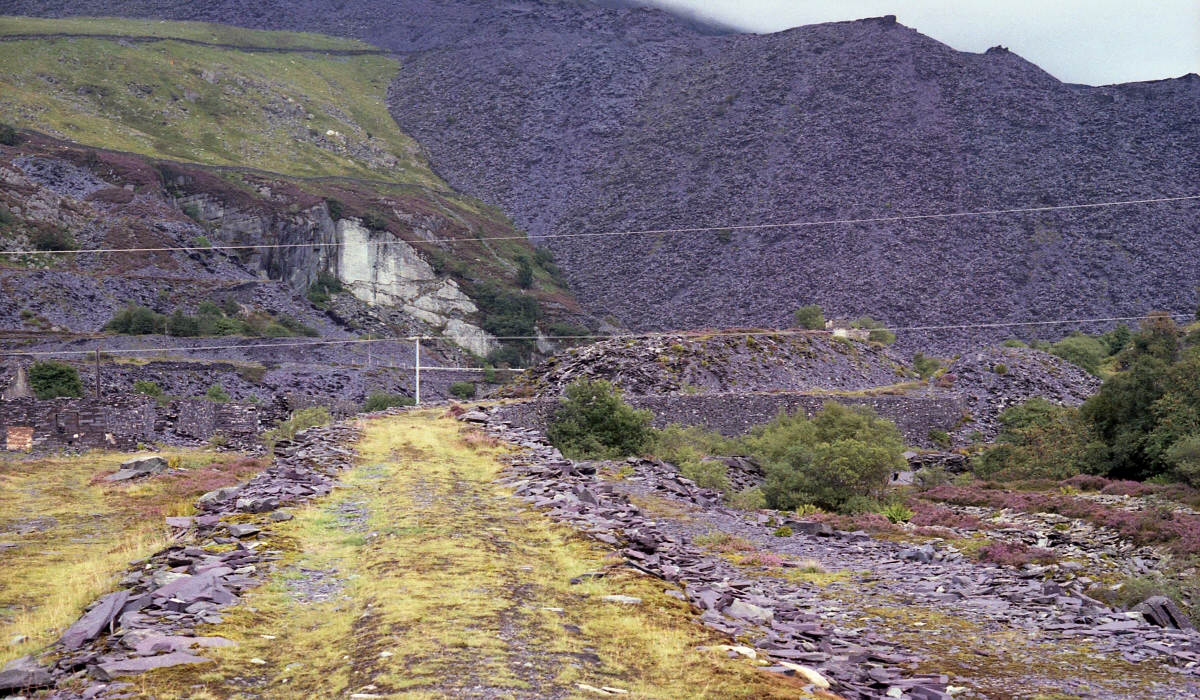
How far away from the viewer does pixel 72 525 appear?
14.4m

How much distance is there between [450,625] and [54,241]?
211 ft

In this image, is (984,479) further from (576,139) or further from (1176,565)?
(576,139)

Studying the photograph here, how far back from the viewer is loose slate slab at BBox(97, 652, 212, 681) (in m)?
6.65

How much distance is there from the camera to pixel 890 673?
8.33m

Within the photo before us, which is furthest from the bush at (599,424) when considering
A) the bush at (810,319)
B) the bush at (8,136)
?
the bush at (8,136)

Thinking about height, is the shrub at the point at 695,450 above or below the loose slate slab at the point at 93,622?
below

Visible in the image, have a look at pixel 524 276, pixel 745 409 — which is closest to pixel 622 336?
pixel 745 409

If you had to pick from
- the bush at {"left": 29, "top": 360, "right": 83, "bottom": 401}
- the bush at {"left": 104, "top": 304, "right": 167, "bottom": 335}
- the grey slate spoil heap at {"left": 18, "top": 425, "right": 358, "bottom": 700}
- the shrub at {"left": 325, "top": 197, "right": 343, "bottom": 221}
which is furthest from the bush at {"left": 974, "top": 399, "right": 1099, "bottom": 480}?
the shrub at {"left": 325, "top": 197, "right": 343, "bottom": 221}

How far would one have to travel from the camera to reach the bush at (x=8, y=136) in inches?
2967

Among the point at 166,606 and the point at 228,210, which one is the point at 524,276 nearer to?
the point at 228,210

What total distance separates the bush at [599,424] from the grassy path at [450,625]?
12.4 meters

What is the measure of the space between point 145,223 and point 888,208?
178 feet

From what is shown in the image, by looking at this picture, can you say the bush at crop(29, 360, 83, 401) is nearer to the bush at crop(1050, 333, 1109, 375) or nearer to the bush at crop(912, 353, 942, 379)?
the bush at crop(912, 353, 942, 379)

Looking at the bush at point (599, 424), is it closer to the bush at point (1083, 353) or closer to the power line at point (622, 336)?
the power line at point (622, 336)
